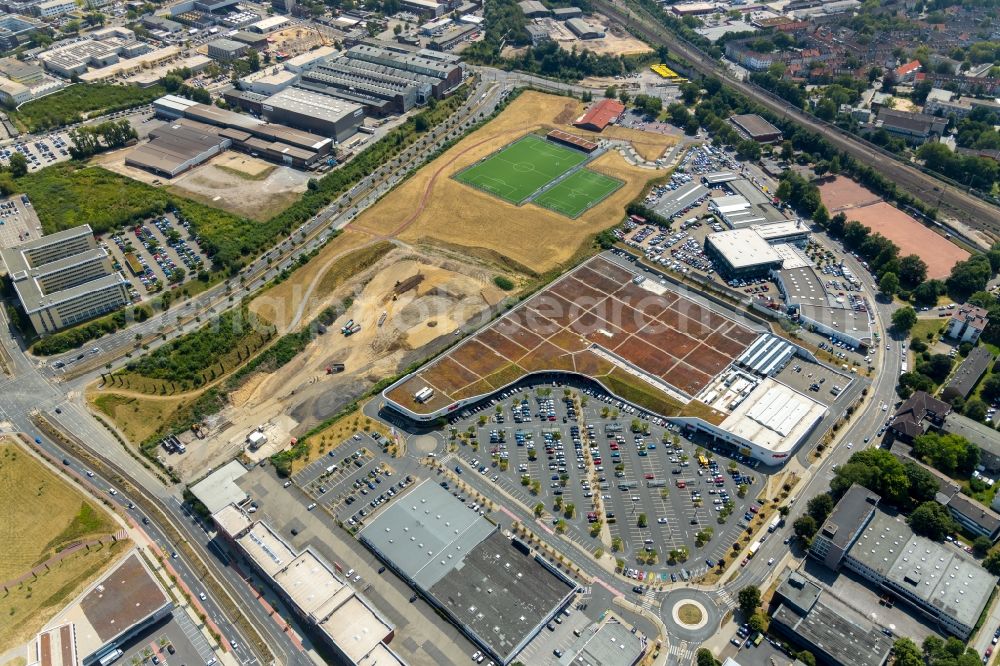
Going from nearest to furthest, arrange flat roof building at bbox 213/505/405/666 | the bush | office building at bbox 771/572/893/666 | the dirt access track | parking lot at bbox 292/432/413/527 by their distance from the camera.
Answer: office building at bbox 771/572/893/666 → flat roof building at bbox 213/505/405/666 → parking lot at bbox 292/432/413/527 → the dirt access track → the bush

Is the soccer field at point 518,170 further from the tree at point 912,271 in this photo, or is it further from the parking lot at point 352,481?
the parking lot at point 352,481

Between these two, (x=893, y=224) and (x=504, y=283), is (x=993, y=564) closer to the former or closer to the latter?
(x=504, y=283)

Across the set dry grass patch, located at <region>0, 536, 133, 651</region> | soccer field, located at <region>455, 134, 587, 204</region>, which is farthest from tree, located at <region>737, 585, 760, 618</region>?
soccer field, located at <region>455, 134, 587, 204</region>

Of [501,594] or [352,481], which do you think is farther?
[352,481]

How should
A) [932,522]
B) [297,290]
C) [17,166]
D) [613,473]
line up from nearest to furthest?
[932,522] < [613,473] < [297,290] < [17,166]

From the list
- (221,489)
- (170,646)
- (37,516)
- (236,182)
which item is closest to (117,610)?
(170,646)

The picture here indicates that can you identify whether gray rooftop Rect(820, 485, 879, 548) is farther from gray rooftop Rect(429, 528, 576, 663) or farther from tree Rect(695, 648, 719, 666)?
gray rooftop Rect(429, 528, 576, 663)
